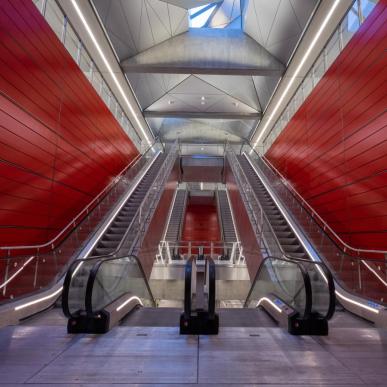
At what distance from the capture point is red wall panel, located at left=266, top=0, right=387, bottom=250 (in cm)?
640

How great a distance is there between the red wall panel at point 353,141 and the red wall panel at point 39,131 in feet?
24.2

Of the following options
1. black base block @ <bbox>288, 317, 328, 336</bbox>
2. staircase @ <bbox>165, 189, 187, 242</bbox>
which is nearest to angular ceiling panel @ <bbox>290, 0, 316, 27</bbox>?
black base block @ <bbox>288, 317, 328, 336</bbox>

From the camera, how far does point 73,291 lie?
3781mm

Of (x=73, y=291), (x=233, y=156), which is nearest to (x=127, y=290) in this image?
(x=73, y=291)

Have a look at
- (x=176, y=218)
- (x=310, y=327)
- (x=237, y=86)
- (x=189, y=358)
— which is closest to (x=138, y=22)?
(x=237, y=86)

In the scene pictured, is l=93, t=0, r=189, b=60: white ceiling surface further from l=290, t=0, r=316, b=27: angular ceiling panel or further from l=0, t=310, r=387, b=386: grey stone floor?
l=0, t=310, r=387, b=386: grey stone floor

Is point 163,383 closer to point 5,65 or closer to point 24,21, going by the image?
point 5,65

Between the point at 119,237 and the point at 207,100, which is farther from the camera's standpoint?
the point at 207,100

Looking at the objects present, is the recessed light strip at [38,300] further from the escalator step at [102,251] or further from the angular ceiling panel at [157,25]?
the angular ceiling panel at [157,25]

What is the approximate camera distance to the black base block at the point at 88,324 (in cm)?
358

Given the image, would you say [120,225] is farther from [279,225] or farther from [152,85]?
[152,85]

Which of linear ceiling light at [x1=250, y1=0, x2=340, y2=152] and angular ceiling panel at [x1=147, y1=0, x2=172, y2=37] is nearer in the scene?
linear ceiling light at [x1=250, y1=0, x2=340, y2=152]

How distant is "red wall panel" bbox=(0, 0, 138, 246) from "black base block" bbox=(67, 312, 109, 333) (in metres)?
3.31

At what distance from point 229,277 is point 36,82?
9068mm
